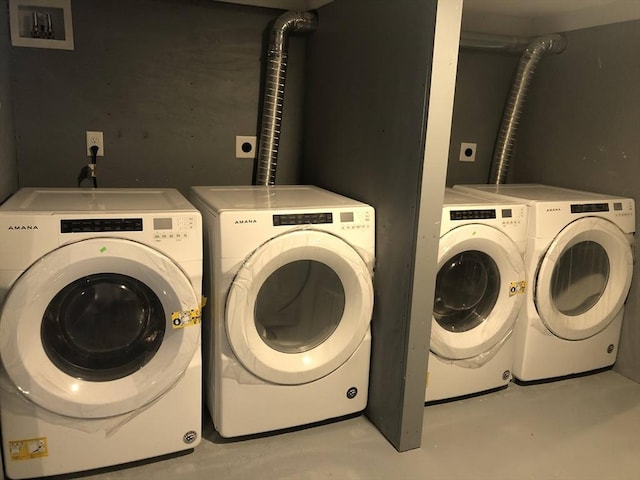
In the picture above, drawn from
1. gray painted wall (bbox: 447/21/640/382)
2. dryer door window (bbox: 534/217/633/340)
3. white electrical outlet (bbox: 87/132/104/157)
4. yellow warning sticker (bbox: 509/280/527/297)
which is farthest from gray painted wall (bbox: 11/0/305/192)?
dryer door window (bbox: 534/217/633/340)

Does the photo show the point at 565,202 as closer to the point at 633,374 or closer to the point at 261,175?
the point at 633,374

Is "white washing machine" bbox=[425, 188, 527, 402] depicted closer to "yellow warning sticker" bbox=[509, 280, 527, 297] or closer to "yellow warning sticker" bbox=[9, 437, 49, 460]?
"yellow warning sticker" bbox=[509, 280, 527, 297]

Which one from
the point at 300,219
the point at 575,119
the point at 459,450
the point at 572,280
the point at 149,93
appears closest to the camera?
the point at 300,219

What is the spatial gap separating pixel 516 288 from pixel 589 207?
52 centimetres

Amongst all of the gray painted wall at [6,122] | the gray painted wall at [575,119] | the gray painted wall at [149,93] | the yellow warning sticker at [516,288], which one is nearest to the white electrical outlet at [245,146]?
the gray painted wall at [149,93]

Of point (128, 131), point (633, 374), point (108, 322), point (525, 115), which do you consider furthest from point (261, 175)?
point (633, 374)

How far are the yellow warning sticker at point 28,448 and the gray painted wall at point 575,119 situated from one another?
2.31m

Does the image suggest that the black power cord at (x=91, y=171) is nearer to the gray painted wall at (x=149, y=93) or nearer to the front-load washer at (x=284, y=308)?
the gray painted wall at (x=149, y=93)

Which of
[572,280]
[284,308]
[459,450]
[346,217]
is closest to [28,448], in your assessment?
[284,308]

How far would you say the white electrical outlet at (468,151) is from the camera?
290 cm

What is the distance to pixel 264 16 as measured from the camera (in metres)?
2.36

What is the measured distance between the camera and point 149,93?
88.5 inches

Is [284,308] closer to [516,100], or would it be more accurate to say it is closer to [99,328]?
[99,328]

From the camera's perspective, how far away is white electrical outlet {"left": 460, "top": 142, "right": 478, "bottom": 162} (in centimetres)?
290
